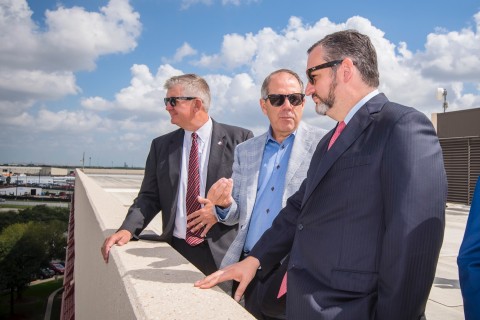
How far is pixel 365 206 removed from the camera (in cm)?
145

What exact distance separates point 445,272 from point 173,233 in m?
5.58

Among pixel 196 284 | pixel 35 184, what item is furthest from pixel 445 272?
pixel 35 184

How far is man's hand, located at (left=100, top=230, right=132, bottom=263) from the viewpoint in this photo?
2727 millimetres

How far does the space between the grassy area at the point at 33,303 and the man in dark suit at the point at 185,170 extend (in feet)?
100

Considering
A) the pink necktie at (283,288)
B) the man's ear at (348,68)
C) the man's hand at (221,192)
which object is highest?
the man's ear at (348,68)

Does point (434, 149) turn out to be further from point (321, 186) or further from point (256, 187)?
point (256, 187)

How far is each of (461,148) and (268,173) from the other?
24769 millimetres

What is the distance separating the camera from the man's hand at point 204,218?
260cm

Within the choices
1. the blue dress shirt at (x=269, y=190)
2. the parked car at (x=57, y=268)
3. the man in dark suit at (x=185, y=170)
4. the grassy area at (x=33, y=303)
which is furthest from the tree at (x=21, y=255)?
the blue dress shirt at (x=269, y=190)

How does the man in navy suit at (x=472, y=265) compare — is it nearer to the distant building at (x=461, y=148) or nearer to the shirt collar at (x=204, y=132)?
the shirt collar at (x=204, y=132)

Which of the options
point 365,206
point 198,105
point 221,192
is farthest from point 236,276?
point 198,105

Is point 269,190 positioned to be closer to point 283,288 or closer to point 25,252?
point 283,288

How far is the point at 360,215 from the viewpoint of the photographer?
4.79ft

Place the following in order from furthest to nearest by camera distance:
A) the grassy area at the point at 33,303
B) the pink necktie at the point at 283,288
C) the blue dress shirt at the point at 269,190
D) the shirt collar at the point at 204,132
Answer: the grassy area at the point at 33,303, the shirt collar at the point at 204,132, the blue dress shirt at the point at 269,190, the pink necktie at the point at 283,288
